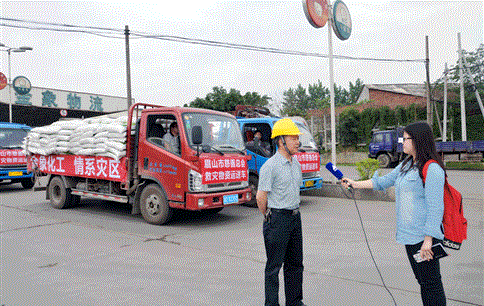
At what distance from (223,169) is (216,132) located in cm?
84

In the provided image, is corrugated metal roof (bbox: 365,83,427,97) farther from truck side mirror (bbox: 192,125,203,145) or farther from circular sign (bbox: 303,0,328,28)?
truck side mirror (bbox: 192,125,203,145)

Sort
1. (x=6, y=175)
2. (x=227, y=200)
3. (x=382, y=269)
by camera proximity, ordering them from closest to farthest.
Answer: (x=382, y=269)
(x=227, y=200)
(x=6, y=175)

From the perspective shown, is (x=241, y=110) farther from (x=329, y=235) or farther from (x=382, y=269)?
(x=382, y=269)

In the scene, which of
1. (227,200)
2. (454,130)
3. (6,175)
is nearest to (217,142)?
(227,200)

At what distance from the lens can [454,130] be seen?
28.0 metres

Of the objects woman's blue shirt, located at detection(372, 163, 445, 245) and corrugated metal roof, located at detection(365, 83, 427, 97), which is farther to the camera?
corrugated metal roof, located at detection(365, 83, 427, 97)

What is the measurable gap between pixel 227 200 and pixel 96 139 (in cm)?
321

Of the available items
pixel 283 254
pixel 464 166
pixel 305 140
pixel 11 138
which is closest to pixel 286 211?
pixel 283 254

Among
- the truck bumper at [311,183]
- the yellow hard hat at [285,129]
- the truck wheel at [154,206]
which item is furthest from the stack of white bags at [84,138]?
the yellow hard hat at [285,129]

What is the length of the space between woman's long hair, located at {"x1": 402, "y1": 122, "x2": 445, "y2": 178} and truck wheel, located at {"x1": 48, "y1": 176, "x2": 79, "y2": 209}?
8537mm

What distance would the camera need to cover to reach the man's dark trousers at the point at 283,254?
3211 mm

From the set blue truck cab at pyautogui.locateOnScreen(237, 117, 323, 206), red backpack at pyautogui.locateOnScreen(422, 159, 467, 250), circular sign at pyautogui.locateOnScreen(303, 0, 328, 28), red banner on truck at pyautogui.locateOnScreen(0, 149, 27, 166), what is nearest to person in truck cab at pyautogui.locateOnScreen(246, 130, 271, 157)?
blue truck cab at pyautogui.locateOnScreen(237, 117, 323, 206)

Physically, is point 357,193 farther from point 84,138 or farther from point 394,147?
point 394,147

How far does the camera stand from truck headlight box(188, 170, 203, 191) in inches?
268
